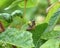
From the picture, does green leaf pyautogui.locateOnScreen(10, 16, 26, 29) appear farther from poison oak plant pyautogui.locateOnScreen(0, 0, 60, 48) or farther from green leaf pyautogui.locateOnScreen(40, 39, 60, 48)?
green leaf pyautogui.locateOnScreen(40, 39, 60, 48)

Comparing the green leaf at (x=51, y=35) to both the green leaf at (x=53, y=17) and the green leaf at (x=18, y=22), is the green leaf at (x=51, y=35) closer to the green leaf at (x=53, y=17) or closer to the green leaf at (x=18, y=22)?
the green leaf at (x=53, y=17)

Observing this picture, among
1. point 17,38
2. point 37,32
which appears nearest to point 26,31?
point 17,38

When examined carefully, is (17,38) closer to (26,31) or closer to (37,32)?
(26,31)

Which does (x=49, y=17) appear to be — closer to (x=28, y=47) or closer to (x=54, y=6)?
(x=54, y=6)

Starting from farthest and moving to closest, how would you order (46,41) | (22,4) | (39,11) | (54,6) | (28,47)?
(39,11)
(22,4)
(54,6)
(46,41)
(28,47)

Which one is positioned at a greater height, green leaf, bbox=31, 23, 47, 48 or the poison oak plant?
the poison oak plant

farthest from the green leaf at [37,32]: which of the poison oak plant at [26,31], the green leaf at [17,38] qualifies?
the green leaf at [17,38]

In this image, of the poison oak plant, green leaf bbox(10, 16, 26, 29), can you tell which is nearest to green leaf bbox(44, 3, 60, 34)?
the poison oak plant

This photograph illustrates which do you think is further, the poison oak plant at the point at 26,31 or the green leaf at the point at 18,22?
the green leaf at the point at 18,22

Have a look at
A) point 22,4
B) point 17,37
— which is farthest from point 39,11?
point 17,37
